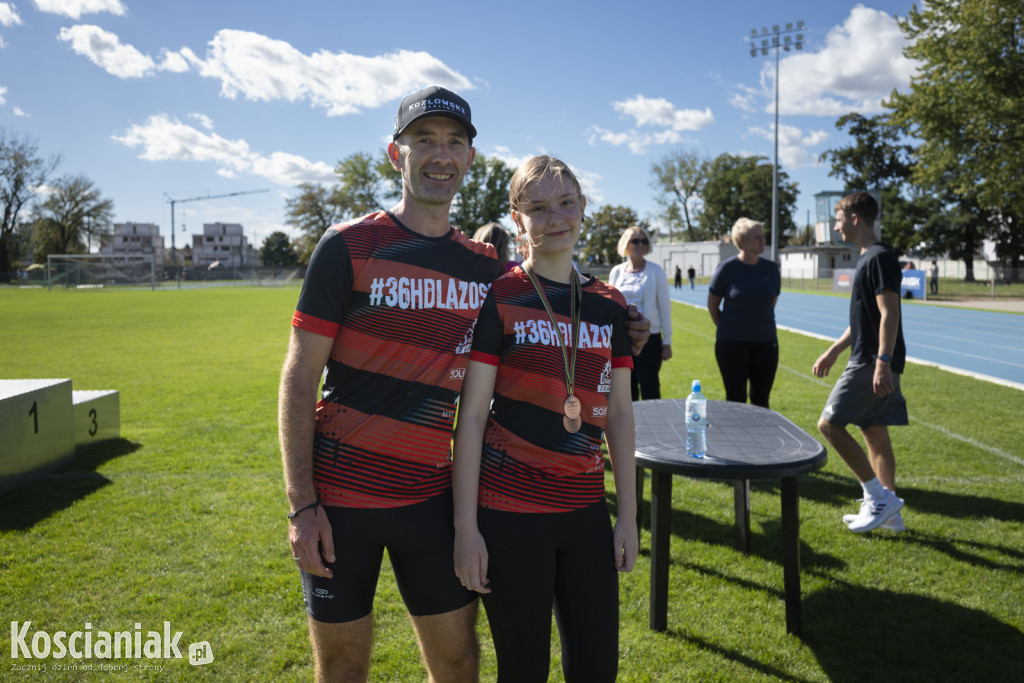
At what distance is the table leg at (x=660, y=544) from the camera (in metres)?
3.19

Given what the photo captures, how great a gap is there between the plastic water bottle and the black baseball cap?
204 centimetres

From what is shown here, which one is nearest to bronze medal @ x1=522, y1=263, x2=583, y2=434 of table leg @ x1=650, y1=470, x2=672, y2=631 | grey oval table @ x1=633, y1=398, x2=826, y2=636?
grey oval table @ x1=633, y1=398, x2=826, y2=636

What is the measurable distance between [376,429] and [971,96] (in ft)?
111

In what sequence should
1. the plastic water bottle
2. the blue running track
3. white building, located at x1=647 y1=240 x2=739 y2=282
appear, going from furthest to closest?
white building, located at x1=647 y1=240 x2=739 y2=282 → the blue running track → the plastic water bottle

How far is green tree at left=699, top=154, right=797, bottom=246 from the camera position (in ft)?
246

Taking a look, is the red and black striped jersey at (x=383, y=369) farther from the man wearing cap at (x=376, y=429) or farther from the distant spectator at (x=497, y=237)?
the distant spectator at (x=497, y=237)

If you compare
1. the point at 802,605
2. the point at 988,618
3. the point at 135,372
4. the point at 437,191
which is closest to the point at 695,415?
the point at 802,605

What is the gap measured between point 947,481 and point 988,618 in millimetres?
2457

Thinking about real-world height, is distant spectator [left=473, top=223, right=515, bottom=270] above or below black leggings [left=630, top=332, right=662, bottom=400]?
above

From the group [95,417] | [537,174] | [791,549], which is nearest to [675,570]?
[791,549]

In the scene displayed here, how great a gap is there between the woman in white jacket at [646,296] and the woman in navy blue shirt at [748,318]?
0.59 meters

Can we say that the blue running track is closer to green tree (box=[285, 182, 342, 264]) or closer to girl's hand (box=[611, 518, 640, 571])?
girl's hand (box=[611, 518, 640, 571])

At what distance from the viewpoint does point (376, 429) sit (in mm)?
1922

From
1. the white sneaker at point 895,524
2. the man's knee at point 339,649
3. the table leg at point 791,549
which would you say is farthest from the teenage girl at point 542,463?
the white sneaker at point 895,524
